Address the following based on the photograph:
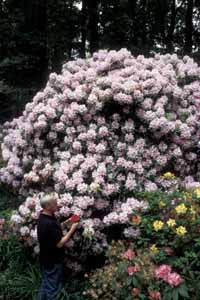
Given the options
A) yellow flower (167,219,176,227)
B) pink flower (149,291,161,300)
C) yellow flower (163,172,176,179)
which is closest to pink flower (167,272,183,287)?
pink flower (149,291,161,300)

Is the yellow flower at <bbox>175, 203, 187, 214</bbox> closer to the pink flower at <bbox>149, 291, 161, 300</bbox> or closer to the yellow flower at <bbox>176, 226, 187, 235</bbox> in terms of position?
the yellow flower at <bbox>176, 226, 187, 235</bbox>

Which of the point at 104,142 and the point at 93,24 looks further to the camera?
the point at 93,24

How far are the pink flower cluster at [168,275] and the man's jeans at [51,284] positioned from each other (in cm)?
125

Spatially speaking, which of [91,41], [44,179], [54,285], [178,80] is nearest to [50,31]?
[91,41]

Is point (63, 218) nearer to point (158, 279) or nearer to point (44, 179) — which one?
point (44, 179)

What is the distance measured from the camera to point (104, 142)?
6.99 metres

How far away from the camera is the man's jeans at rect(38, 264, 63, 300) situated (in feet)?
18.8

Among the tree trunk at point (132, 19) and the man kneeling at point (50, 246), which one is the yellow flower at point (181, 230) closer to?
the man kneeling at point (50, 246)

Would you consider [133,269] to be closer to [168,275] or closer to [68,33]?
[168,275]

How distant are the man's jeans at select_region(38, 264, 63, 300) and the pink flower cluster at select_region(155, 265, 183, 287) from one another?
1.25 metres

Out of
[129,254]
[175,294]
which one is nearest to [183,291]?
[175,294]

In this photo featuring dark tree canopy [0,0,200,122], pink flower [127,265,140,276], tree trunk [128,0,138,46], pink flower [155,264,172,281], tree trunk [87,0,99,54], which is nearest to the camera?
pink flower [155,264,172,281]

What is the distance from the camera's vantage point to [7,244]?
23.8ft

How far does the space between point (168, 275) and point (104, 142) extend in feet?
8.22
